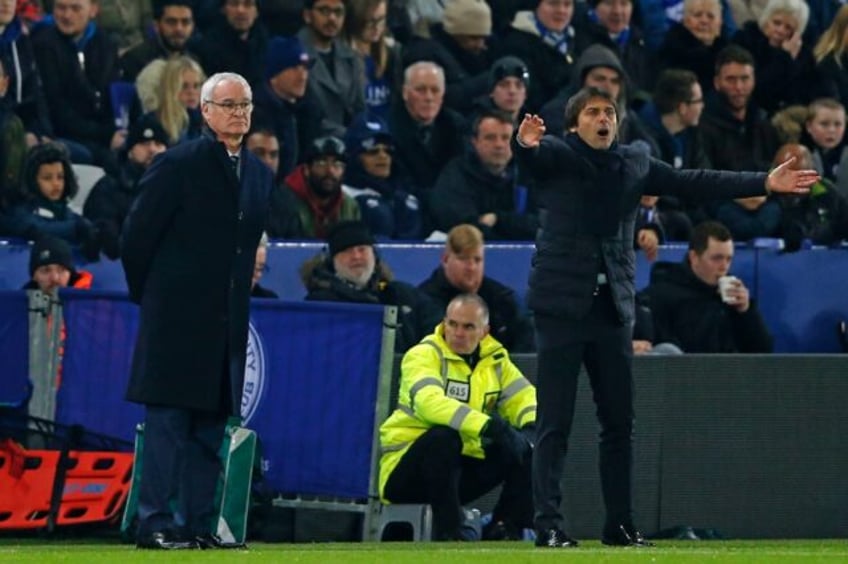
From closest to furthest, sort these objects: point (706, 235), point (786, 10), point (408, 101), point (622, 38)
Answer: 1. point (706, 235)
2. point (408, 101)
3. point (622, 38)
4. point (786, 10)

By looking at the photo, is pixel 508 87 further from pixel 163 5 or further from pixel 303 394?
pixel 303 394

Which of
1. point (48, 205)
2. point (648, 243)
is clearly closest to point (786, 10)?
point (648, 243)

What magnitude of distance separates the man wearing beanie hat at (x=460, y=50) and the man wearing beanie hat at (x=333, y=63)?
452 mm

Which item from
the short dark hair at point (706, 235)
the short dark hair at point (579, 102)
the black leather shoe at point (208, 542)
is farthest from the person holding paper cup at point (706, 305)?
the black leather shoe at point (208, 542)

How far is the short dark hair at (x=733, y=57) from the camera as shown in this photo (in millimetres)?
19266

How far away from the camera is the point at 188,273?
11492 mm

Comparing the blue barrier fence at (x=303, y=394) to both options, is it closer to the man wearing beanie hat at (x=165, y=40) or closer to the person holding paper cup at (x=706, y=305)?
the person holding paper cup at (x=706, y=305)

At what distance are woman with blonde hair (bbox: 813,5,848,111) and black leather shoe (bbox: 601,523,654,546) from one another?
8.36 metres

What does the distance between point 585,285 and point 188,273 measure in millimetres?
1842

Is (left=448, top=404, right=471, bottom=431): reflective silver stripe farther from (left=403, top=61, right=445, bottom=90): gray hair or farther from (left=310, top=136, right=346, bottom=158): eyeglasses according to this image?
(left=403, top=61, right=445, bottom=90): gray hair

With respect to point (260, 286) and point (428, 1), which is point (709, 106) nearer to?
point (428, 1)

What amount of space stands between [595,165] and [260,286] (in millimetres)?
4158

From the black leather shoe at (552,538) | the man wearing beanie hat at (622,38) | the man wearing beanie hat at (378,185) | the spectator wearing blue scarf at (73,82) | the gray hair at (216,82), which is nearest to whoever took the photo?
the gray hair at (216,82)

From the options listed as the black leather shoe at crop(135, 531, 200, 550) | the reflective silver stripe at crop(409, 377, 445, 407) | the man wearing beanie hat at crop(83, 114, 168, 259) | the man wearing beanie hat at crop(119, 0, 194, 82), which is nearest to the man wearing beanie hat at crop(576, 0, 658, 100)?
the man wearing beanie hat at crop(119, 0, 194, 82)
